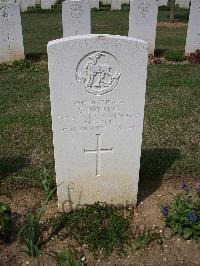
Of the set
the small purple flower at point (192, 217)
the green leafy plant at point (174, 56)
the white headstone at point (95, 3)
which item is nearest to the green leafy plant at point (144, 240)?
the small purple flower at point (192, 217)

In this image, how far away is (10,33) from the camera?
1016 centimetres

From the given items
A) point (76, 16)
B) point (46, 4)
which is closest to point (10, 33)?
point (76, 16)

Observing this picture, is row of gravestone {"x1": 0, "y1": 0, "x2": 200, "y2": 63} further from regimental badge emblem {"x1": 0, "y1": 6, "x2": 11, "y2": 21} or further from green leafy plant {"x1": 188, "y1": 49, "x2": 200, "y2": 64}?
green leafy plant {"x1": 188, "y1": 49, "x2": 200, "y2": 64}

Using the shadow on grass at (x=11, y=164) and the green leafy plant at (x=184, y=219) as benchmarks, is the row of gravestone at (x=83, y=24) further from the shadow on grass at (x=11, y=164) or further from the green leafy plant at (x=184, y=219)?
the green leafy plant at (x=184, y=219)

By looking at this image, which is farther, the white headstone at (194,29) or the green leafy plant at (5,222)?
the white headstone at (194,29)

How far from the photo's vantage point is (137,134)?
12.5 ft

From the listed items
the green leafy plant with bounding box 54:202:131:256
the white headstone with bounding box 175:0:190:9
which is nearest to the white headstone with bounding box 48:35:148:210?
the green leafy plant with bounding box 54:202:131:256

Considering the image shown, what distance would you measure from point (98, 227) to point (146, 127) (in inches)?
109

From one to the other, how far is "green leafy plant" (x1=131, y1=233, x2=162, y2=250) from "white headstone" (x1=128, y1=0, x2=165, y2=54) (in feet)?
27.6

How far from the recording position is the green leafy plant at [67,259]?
321 centimetres

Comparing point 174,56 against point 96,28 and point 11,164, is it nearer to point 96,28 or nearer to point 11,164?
point 96,28

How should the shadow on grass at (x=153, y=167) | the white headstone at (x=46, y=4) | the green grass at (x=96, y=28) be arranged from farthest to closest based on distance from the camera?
1. the white headstone at (x=46, y=4)
2. the green grass at (x=96, y=28)
3. the shadow on grass at (x=153, y=167)

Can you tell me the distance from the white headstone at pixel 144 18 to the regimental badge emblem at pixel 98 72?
7859mm

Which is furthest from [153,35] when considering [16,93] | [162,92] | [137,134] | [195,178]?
[137,134]
